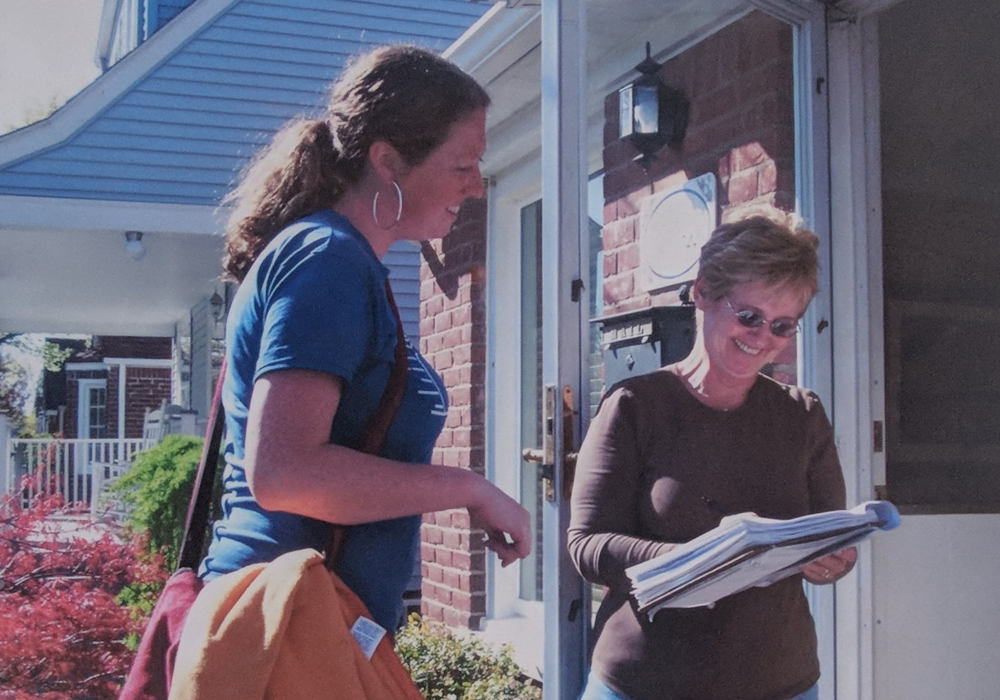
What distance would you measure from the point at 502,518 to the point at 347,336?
1.22ft

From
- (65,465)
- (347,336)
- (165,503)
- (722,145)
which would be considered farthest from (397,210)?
(65,465)

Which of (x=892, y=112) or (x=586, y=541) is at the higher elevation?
(x=892, y=112)

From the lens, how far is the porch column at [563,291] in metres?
2.49

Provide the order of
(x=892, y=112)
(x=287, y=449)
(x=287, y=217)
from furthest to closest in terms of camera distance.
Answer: (x=892, y=112), (x=287, y=217), (x=287, y=449)

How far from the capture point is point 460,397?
5.56 metres

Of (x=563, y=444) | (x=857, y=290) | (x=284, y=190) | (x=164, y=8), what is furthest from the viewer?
(x=164, y=8)

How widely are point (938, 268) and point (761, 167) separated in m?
0.73

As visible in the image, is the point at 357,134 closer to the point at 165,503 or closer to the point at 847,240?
the point at 847,240

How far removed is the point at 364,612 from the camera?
1.39 metres

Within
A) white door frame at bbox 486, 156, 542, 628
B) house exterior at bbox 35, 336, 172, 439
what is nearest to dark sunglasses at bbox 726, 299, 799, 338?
white door frame at bbox 486, 156, 542, 628

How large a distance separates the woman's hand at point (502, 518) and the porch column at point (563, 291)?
92 centimetres

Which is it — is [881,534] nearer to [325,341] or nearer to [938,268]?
[938,268]

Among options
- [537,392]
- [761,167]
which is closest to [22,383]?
[537,392]

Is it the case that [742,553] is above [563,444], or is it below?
below
